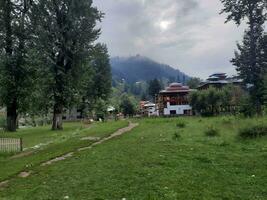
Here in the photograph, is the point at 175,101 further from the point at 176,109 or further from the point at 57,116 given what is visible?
the point at 57,116

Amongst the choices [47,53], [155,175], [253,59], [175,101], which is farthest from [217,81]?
[155,175]

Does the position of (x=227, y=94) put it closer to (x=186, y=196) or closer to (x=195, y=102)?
(x=195, y=102)

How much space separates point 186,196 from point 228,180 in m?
2.29

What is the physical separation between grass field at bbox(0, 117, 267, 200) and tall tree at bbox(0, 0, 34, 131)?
2967 cm

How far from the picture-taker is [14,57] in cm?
4591

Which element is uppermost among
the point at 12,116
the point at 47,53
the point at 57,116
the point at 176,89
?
the point at 176,89

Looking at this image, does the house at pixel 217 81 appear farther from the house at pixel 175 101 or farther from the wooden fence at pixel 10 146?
the wooden fence at pixel 10 146

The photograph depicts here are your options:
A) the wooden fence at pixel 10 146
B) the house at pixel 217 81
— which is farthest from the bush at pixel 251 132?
the house at pixel 217 81

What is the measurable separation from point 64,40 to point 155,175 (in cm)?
3402

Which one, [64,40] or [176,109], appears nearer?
[64,40]

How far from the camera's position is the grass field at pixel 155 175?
11.1 metres

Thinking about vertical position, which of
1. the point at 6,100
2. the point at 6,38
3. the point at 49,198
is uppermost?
the point at 6,38

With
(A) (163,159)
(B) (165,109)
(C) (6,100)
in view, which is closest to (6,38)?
(C) (6,100)

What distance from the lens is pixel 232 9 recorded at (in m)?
43.6
